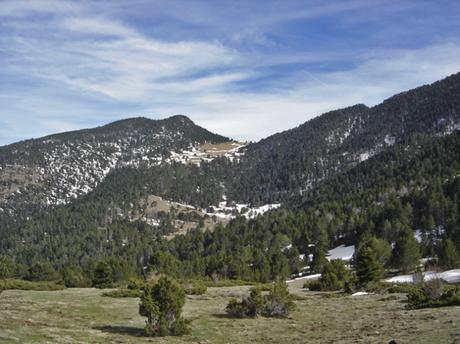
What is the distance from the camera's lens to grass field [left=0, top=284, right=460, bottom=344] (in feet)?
74.5

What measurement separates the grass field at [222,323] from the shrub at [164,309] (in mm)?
866

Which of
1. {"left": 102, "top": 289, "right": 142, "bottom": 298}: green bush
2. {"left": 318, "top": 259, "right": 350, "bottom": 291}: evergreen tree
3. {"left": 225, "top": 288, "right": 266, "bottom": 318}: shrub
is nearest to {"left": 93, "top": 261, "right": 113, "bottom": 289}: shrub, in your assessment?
{"left": 102, "top": 289, "right": 142, "bottom": 298}: green bush

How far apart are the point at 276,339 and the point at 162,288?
690 centimetres

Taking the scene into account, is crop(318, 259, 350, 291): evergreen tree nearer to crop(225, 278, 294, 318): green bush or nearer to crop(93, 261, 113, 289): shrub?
crop(225, 278, 294, 318): green bush

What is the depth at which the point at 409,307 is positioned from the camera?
3197cm

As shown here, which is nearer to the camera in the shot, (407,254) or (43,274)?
(407,254)

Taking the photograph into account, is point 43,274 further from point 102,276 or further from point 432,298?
point 432,298

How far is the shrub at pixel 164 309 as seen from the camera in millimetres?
25438

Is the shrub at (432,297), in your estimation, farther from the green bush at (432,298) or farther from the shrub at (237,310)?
the shrub at (237,310)

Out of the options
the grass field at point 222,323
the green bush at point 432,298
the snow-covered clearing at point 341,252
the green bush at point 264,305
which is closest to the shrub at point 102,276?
the grass field at point 222,323

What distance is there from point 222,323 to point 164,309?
5008 millimetres

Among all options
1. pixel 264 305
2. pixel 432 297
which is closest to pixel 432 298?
pixel 432 297

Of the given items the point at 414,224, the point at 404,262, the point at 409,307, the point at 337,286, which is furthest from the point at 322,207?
the point at 409,307

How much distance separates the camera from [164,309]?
26.2 meters
